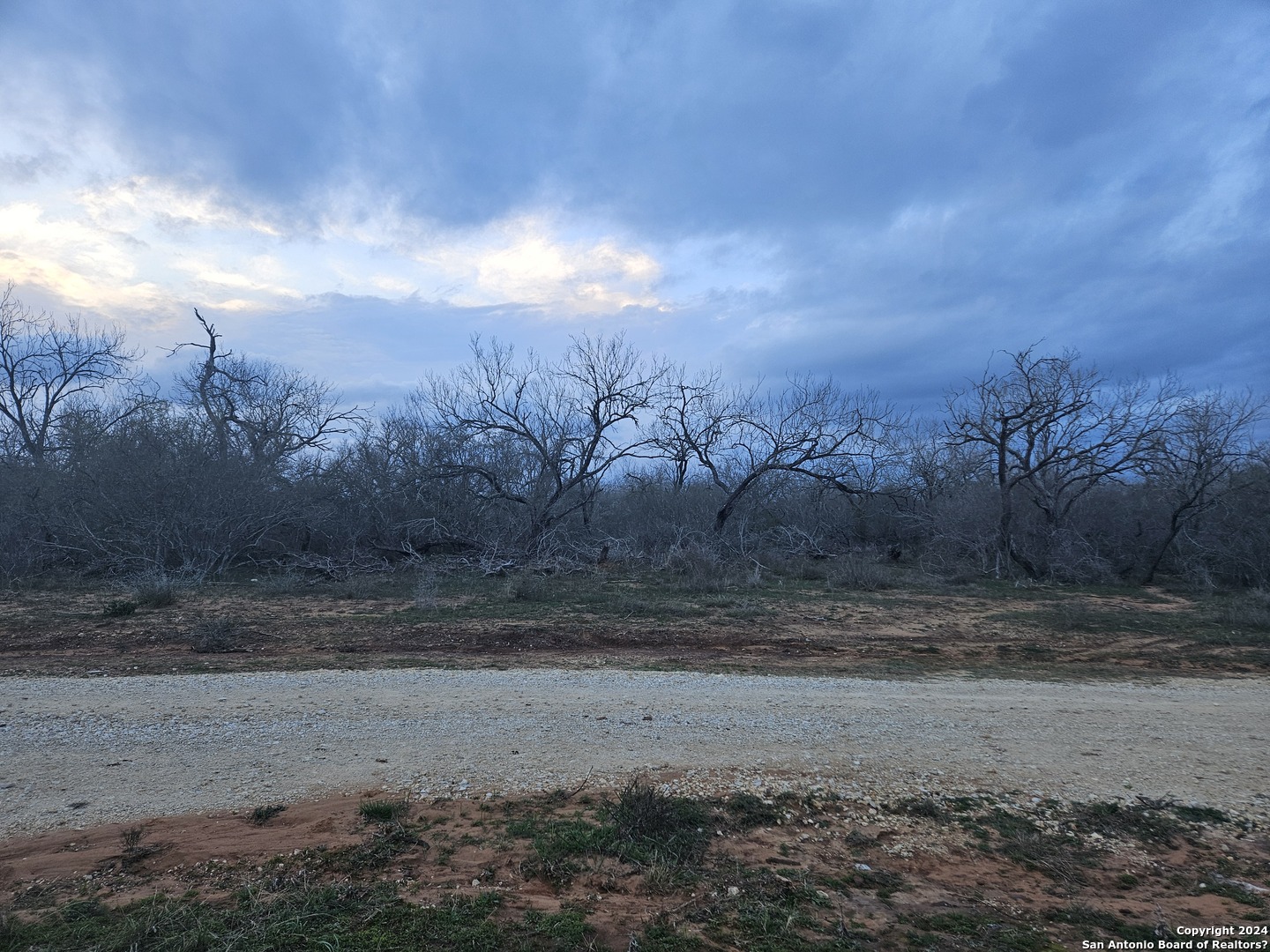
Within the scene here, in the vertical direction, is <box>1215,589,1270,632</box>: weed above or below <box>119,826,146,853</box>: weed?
above

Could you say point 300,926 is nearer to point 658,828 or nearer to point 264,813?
point 264,813

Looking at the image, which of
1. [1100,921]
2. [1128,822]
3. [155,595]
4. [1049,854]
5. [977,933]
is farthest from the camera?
[155,595]

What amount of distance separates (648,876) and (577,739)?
2.29 meters

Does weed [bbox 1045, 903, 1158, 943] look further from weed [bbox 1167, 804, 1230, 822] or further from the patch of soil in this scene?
the patch of soil

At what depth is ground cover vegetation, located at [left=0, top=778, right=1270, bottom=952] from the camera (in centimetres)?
344

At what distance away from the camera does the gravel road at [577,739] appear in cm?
517

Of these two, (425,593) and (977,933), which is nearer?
(977,933)

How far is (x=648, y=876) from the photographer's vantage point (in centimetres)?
401

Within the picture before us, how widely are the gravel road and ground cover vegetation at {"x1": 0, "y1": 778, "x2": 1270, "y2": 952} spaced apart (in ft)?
1.22

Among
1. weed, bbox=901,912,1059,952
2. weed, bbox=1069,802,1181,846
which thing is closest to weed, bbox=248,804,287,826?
weed, bbox=901,912,1059,952

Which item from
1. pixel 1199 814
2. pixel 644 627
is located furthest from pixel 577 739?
pixel 644 627

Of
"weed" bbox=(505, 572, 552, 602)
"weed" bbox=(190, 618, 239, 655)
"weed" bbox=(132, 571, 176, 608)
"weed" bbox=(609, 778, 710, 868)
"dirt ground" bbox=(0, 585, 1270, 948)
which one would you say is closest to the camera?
"dirt ground" bbox=(0, 585, 1270, 948)

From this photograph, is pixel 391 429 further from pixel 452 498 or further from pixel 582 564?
pixel 582 564

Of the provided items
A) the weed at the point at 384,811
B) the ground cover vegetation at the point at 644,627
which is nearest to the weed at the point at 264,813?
the weed at the point at 384,811
